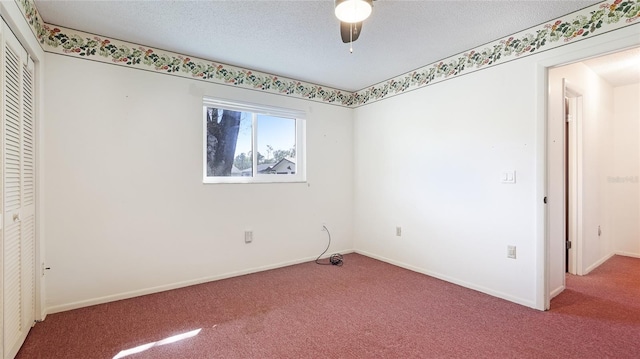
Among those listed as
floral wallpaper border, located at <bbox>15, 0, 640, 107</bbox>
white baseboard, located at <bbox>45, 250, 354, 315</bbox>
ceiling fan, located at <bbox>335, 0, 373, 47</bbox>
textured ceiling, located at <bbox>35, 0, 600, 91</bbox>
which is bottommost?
white baseboard, located at <bbox>45, 250, 354, 315</bbox>

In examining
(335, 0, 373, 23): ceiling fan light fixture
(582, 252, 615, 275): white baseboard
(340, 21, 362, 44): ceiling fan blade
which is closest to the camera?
(335, 0, 373, 23): ceiling fan light fixture

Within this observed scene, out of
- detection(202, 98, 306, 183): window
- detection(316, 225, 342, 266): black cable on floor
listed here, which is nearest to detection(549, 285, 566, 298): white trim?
detection(316, 225, 342, 266): black cable on floor

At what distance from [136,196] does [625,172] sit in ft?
19.5

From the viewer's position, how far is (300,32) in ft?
8.11

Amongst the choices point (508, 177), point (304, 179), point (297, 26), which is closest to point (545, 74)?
point (508, 177)

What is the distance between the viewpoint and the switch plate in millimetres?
2609

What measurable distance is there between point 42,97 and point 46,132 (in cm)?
26

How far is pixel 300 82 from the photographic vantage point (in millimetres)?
3754

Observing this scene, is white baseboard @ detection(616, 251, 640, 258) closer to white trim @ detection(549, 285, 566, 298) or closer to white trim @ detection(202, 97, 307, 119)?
white trim @ detection(549, 285, 566, 298)

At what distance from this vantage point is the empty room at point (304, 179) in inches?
79.1

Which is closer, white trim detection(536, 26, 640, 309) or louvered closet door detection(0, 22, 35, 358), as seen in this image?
louvered closet door detection(0, 22, 35, 358)

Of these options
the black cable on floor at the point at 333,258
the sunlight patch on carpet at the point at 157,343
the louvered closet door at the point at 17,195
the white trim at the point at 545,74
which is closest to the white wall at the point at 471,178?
the white trim at the point at 545,74

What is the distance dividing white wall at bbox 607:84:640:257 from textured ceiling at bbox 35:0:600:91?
2911 millimetres

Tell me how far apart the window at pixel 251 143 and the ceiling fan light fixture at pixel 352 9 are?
1.98 meters
